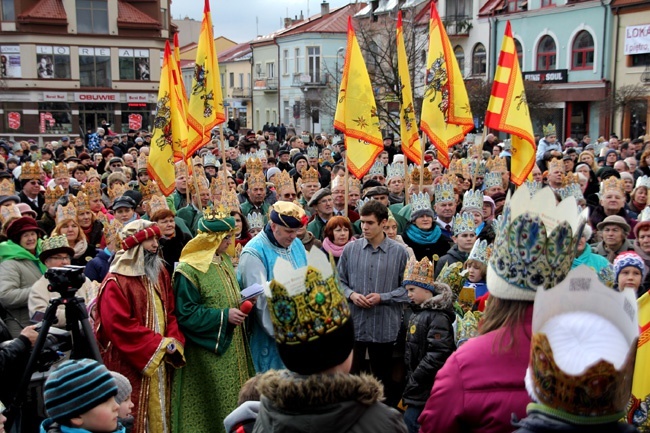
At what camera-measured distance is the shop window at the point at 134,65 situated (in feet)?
174

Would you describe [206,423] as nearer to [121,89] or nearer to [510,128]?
[510,128]

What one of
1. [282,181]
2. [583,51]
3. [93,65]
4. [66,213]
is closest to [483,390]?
[66,213]

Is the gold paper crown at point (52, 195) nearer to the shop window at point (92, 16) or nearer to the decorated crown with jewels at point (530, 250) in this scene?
the decorated crown with jewels at point (530, 250)

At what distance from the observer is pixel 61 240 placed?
21.5ft

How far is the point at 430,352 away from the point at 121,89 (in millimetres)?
51204

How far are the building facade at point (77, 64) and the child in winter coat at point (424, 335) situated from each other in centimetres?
4787

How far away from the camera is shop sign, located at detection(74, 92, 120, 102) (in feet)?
171

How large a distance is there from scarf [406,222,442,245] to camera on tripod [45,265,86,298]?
14.7ft

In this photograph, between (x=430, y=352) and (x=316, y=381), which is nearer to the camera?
(x=316, y=381)

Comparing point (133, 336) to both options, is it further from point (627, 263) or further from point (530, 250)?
point (627, 263)

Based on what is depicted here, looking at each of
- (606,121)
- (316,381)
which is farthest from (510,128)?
(606,121)

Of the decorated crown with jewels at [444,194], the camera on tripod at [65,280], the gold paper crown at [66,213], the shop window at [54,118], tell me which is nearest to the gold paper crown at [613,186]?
the decorated crown with jewels at [444,194]

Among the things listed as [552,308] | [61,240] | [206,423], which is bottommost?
[206,423]

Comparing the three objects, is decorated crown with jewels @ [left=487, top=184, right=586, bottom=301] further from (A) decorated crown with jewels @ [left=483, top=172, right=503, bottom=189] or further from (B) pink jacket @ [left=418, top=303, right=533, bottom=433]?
(A) decorated crown with jewels @ [left=483, top=172, right=503, bottom=189]
